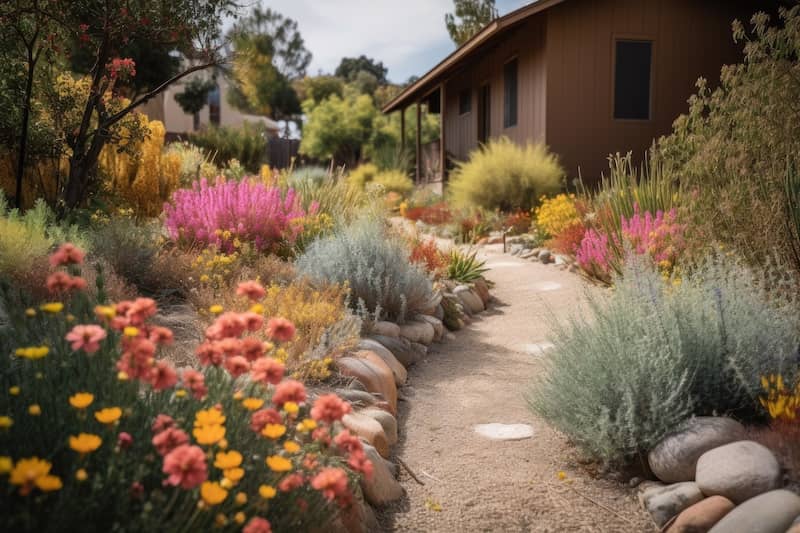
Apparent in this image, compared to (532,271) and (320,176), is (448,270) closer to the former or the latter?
(532,271)

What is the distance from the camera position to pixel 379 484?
306cm

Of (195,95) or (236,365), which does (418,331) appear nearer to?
(236,365)

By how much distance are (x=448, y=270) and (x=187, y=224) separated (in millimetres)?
2927

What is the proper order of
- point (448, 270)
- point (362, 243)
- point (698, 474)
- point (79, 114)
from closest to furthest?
point (698, 474) < point (362, 243) < point (79, 114) < point (448, 270)

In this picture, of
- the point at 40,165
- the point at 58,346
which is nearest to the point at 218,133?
the point at 40,165

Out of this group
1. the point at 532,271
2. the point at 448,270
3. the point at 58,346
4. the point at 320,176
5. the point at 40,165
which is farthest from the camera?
the point at 320,176

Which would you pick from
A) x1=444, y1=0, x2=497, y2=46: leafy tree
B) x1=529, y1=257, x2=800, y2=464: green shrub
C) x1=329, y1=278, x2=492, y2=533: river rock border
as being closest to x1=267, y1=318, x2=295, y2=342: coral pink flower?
x1=329, y1=278, x2=492, y2=533: river rock border

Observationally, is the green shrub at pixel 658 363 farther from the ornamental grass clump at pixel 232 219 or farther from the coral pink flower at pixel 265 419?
the ornamental grass clump at pixel 232 219

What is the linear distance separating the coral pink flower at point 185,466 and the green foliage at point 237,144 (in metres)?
16.3

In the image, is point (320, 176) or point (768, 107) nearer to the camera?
point (768, 107)

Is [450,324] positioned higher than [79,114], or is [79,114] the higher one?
[79,114]

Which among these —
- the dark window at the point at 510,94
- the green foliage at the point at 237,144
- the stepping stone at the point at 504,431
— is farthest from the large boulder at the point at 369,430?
the green foliage at the point at 237,144

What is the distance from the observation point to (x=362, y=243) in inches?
226

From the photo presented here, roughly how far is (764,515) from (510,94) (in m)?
13.5
